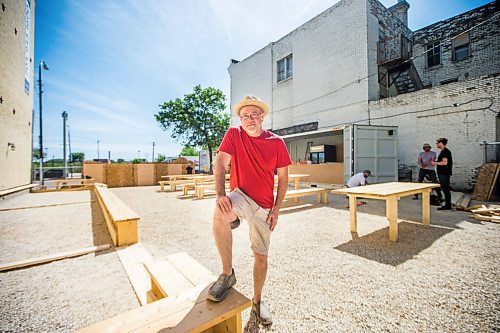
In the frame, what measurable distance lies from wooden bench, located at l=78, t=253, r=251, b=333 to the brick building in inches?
390

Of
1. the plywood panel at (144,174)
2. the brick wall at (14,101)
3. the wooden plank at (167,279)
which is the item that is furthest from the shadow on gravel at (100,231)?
the plywood panel at (144,174)

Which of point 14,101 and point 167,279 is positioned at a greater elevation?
point 14,101

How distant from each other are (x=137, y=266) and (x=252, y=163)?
2325mm

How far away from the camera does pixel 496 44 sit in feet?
34.8

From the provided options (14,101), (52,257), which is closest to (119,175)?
(14,101)

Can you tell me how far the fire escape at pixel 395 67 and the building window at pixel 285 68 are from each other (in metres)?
6.23

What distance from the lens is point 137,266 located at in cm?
287

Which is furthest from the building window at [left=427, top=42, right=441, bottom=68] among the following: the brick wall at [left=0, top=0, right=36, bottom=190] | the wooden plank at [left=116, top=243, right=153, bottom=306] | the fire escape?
the brick wall at [left=0, top=0, right=36, bottom=190]

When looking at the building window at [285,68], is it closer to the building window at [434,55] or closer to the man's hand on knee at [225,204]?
the building window at [434,55]

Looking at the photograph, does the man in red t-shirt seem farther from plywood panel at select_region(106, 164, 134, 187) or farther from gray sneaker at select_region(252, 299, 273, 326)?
plywood panel at select_region(106, 164, 134, 187)

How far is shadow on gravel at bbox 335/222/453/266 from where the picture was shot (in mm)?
3030

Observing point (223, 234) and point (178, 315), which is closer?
point (178, 315)

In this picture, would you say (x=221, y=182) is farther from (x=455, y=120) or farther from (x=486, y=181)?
(x=455, y=120)

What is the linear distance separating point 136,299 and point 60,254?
194cm
